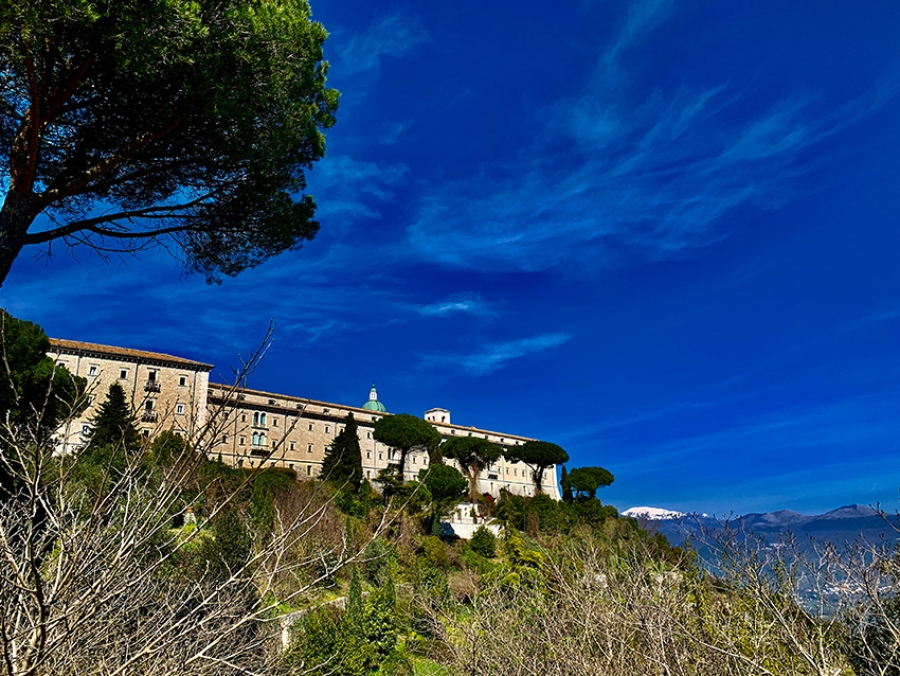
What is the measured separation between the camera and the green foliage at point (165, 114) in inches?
239

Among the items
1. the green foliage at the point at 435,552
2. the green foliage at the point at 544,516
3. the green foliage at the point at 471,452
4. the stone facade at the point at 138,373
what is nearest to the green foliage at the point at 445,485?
the green foliage at the point at 544,516

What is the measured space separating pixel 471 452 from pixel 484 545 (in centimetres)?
2149

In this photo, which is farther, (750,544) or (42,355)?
(42,355)

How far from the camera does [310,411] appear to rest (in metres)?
54.9

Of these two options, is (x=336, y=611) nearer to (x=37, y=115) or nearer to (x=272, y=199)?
(x=272, y=199)

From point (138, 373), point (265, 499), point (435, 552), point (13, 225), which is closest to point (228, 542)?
point (265, 499)

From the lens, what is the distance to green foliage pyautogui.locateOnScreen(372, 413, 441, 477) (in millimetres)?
48500

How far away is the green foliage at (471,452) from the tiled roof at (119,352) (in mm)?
21667

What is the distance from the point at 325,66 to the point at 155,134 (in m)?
2.50

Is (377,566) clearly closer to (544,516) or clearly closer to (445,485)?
(445,485)

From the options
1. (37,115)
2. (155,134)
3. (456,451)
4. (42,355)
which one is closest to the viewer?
(37,115)

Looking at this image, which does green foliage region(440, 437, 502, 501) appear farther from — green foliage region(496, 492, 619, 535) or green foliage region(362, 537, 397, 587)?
green foliage region(362, 537, 397, 587)

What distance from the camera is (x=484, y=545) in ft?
108

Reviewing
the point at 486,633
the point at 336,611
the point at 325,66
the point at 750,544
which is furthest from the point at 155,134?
the point at 336,611
